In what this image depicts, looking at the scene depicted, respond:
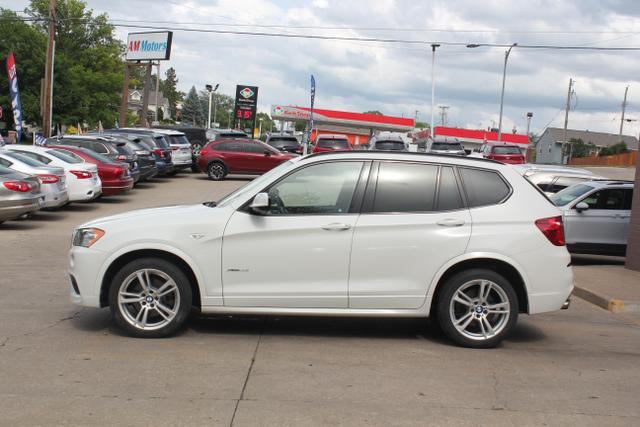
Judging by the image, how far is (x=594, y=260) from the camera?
48.2 feet

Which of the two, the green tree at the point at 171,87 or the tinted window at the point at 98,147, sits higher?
the green tree at the point at 171,87

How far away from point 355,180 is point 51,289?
4.52m

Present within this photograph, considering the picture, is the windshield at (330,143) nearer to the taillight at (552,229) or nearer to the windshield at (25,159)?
the windshield at (25,159)

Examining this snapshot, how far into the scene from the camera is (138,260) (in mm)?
6492

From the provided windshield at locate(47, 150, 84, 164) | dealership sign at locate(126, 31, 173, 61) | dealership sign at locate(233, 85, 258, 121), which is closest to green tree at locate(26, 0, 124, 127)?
dealership sign at locate(126, 31, 173, 61)

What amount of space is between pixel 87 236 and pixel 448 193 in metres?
3.33

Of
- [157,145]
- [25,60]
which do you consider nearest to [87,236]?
[157,145]

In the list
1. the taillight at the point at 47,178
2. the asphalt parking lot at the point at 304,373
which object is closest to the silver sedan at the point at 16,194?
the taillight at the point at 47,178

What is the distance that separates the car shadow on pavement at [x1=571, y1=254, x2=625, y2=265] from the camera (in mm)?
14227

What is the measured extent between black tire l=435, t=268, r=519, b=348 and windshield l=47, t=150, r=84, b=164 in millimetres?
14147

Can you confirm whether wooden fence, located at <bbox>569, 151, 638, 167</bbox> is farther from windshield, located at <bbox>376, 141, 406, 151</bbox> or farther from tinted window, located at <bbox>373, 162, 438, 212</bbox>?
tinted window, located at <bbox>373, 162, 438, 212</bbox>

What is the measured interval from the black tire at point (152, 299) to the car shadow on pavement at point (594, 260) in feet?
31.4

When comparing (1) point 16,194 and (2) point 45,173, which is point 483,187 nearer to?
(1) point 16,194

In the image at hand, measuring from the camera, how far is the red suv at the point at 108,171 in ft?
65.0
